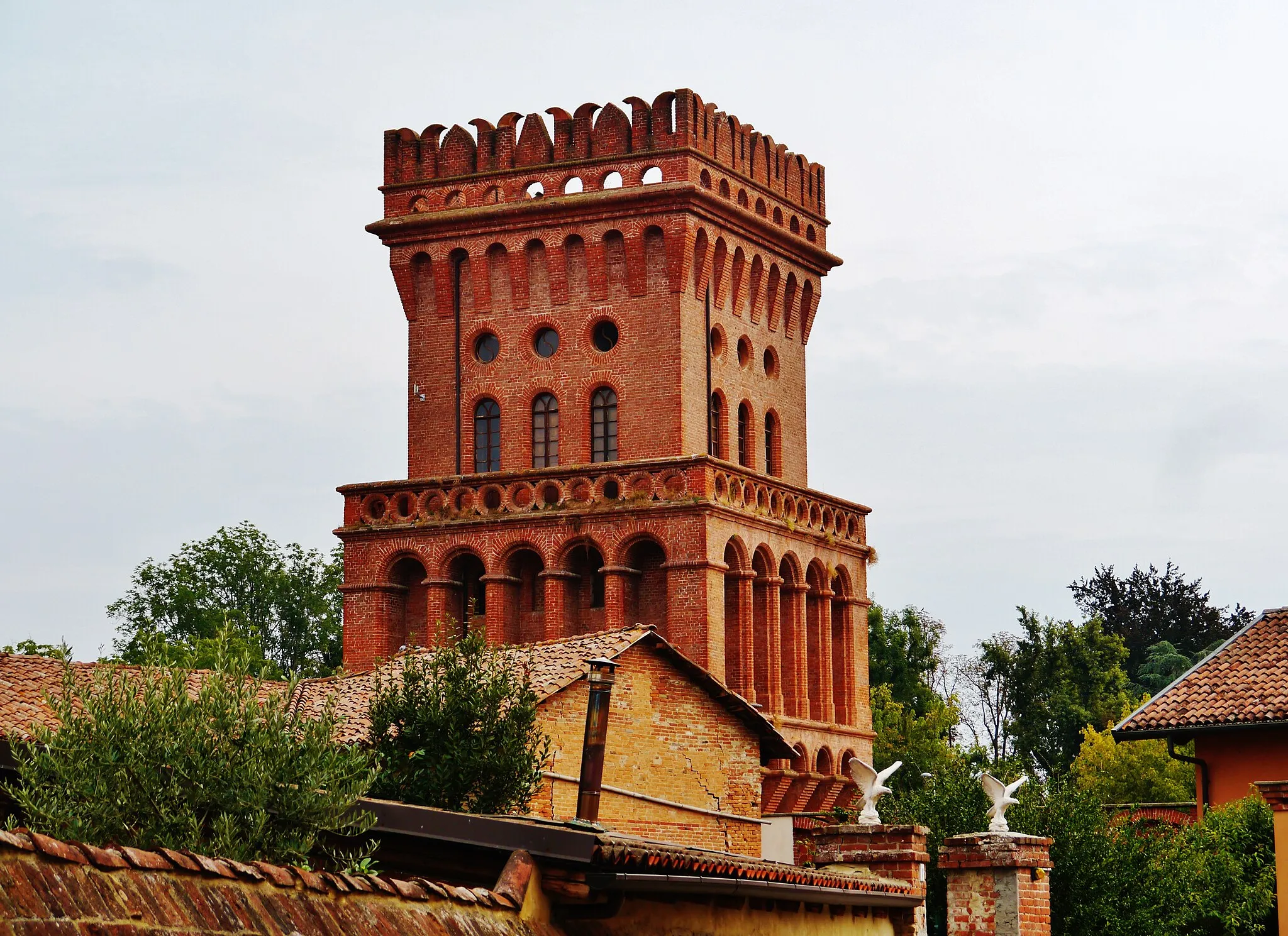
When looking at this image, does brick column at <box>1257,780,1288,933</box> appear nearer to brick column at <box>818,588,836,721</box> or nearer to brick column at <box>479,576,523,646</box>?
brick column at <box>479,576,523,646</box>

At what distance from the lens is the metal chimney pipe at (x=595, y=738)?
19578 mm

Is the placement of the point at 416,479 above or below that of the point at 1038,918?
above

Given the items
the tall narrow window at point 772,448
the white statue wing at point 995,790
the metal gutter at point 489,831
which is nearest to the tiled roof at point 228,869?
the metal gutter at point 489,831

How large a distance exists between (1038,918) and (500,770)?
6.92 meters

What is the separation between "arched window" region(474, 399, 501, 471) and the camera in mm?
55031

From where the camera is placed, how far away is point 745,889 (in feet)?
54.8

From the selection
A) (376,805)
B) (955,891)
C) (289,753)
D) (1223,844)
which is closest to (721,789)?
(1223,844)

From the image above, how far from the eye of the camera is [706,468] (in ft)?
Answer: 167

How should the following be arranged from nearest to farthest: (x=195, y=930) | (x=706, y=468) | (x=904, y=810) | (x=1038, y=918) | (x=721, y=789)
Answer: (x=195, y=930) < (x=1038, y=918) < (x=904, y=810) < (x=721, y=789) < (x=706, y=468)

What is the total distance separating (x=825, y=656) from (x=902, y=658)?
24249 millimetres

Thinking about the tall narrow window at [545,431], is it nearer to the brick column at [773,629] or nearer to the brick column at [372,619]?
the brick column at [372,619]

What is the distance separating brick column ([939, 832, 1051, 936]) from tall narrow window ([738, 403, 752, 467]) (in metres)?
34.2

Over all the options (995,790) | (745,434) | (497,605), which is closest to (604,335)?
(745,434)

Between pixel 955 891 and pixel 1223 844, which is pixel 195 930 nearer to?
pixel 955 891
